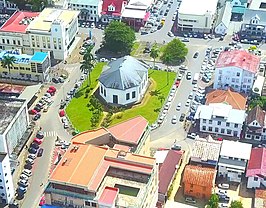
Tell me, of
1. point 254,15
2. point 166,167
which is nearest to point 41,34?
point 166,167

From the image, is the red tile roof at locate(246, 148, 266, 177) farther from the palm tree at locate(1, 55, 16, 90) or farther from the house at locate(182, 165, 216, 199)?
the palm tree at locate(1, 55, 16, 90)

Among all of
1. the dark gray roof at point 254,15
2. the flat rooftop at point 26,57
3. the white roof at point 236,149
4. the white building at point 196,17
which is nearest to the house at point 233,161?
the white roof at point 236,149

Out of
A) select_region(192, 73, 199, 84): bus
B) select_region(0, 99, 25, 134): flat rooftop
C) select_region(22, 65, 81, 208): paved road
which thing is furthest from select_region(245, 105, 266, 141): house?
select_region(0, 99, 25, 134): flat rooftop

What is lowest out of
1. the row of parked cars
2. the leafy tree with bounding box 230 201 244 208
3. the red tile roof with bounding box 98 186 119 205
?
the row of parked cars

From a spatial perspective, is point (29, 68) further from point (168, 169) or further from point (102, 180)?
point (102, 180)

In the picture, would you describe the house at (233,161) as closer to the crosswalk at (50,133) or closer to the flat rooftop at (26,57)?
the crosswalk at (50,133)

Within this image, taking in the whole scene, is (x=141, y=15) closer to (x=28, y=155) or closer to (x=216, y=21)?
(x=216, y=21)
